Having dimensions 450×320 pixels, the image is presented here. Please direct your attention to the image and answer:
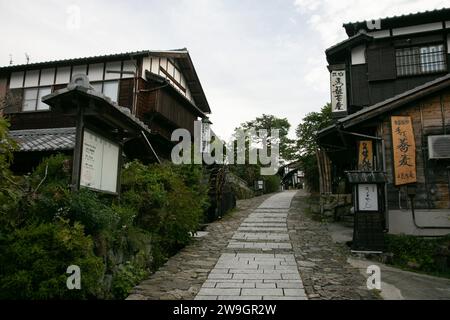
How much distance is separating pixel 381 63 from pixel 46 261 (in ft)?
53.8

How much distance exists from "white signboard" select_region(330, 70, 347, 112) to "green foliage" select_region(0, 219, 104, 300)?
14.1 m

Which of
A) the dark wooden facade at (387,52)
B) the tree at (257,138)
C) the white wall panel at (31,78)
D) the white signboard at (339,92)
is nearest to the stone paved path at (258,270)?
the white signboard at (339,92)

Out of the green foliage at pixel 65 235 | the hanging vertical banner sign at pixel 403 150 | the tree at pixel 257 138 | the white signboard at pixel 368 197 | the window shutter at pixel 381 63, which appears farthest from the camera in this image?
the tree at pixel 257 138

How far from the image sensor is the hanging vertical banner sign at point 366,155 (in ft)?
45.7

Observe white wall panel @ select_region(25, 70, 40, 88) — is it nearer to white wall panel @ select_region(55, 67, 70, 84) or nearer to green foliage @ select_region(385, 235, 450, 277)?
white wall panel @ select_region(55, 67, 70, 84)

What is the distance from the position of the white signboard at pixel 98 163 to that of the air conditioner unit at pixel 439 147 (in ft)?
34.5

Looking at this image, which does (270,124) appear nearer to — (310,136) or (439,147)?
(310,136)

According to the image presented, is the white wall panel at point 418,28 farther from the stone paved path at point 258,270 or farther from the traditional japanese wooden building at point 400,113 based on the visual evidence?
the stone paved path at point 258,270

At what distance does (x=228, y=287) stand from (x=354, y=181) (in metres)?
5.77

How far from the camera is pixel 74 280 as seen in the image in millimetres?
5305

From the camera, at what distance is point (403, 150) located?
41.1ft

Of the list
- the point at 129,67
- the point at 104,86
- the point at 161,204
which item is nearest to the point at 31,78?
the point at 104,86
